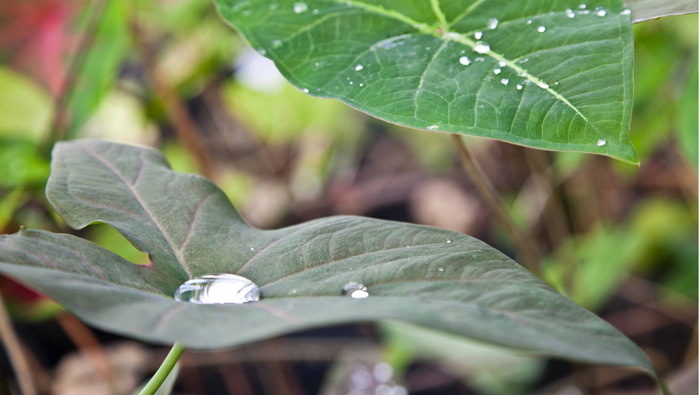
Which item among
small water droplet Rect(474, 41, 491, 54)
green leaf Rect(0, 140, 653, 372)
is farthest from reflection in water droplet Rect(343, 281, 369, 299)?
small water droplet Rect(474, 41, 491, 54)

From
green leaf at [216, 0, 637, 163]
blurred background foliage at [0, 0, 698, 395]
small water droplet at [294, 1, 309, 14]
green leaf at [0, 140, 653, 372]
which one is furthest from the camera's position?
blurred background foliage at [0, 0, 698, 395]

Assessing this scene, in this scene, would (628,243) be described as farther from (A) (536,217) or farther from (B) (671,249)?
(B) (671,249)

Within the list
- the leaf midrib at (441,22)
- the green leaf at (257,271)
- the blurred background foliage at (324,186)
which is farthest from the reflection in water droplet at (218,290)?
the blurred background foliage at (324,186)

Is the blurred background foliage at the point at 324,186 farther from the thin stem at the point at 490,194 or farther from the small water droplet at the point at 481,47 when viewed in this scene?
the small water droplet at the point at 481,47

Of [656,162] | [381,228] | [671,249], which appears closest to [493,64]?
[381,228]

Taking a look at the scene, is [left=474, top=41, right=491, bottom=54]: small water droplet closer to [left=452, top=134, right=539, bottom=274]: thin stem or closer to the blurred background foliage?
[left=452, top=134, right=539, bottom=274]: thin stem

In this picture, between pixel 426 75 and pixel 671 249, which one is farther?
pixel 671 249

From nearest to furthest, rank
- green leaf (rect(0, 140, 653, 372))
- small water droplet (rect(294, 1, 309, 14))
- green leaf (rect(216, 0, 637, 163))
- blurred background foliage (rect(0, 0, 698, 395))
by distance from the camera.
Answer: green leaf (rect(0, 140, 653, 372))
green leaf (rect(216, 0, 637, 163))
small water droplet (rect(294, 1, 309, 14))
blurred background foliage (rect(0, 0, 698, 395))

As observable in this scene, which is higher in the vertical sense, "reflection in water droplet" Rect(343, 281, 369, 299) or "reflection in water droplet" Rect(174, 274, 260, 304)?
"reflection in water droplet" Rect(343, 281, 369, 299)
